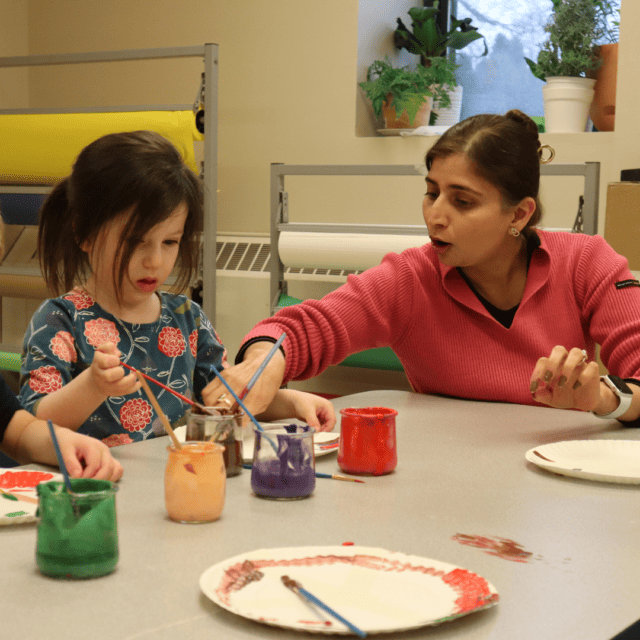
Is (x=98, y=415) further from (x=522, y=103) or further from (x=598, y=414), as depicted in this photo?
(x=522, y=103)

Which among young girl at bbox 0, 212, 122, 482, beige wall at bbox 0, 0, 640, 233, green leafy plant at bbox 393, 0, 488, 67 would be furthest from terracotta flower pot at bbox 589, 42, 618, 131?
young girl at bbox 0, 212, 122, 482

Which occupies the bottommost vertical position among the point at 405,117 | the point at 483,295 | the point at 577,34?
the point at 483,295

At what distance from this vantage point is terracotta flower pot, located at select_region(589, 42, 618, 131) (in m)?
2.81

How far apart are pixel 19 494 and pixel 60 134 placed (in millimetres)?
2289

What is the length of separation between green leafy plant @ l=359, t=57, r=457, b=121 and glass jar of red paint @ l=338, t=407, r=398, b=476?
7.04ft

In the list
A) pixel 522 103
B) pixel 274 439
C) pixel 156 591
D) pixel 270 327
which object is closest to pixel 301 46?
pixel 522 103

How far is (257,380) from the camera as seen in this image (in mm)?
1264

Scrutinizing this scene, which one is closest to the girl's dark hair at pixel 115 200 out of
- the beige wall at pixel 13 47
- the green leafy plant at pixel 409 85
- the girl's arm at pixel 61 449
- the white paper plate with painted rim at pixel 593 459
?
the girl's arm at pixel 61 449

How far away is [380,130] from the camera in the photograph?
308cm

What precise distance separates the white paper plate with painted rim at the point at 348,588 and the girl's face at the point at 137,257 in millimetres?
734

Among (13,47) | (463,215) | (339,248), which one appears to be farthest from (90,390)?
(13,47)

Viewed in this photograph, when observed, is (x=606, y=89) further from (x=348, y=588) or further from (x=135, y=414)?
(x=348, y=588)

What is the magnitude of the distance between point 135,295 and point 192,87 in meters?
2.19

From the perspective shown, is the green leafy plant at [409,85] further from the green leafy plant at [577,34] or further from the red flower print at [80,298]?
the red flower print at [80,298]
